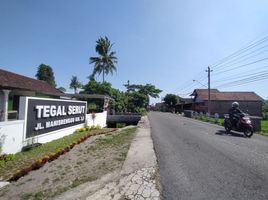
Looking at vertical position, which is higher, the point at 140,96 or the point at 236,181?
the point at 140,96

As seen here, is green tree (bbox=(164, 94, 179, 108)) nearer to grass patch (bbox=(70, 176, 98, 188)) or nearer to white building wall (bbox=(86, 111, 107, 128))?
white building wall (bbox=(86, 111, 107, 128))

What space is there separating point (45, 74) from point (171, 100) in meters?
46.5

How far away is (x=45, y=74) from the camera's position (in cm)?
7100

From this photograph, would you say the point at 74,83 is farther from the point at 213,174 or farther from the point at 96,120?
the point at 213,174

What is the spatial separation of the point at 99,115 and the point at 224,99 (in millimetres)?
43914

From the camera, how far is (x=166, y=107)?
333 feet

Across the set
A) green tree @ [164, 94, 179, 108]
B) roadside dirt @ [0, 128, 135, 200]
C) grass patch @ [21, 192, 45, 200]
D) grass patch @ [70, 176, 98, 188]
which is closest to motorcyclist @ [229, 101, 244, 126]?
roadside dirt @ [0, 128, 135, 200]

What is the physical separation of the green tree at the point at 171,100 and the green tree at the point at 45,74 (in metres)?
43.4

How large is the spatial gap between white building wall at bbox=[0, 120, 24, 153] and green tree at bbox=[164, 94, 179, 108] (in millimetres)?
84801

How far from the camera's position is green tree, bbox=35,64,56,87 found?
70.6 metres

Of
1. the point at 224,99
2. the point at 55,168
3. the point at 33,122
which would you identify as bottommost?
the point at 55,168

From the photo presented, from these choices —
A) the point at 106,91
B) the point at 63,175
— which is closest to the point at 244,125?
the point at 63,175

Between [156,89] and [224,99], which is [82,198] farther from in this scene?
[156,89]

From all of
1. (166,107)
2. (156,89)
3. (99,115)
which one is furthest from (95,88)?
(166,107)
